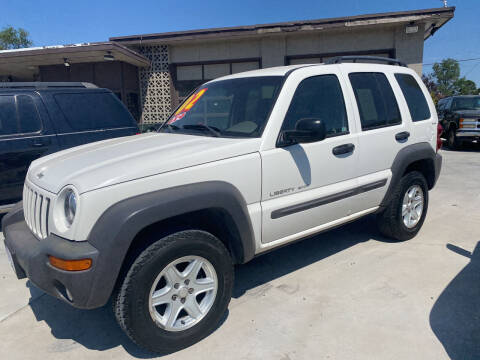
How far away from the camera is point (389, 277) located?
3395 millimetres

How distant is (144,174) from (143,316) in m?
0.87

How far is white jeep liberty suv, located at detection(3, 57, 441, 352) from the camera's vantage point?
2121 millimetres

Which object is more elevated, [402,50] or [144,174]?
[402,50]

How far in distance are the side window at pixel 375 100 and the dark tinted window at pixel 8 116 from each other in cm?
424

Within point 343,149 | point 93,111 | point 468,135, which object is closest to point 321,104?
point 343,149

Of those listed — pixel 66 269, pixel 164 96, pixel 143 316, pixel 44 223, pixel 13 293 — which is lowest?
pixel 13 293

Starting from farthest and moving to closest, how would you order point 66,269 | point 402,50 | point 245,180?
point 402,50 → point 245,180 → point 66,269

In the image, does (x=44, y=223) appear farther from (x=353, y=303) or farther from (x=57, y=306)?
(x=353, y=303)

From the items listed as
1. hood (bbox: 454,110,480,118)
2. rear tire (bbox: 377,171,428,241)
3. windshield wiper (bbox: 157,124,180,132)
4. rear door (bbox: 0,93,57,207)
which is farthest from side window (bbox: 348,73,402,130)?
hood (bbox: 454,110,480,118)

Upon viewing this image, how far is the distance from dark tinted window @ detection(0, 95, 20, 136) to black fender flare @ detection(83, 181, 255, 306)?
11.7ft

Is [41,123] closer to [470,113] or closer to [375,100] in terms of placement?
[375,100]

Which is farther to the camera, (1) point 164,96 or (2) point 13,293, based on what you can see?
(1) point 164,96

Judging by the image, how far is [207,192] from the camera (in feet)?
7.81

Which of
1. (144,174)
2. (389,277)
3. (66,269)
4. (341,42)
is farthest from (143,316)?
(341,42)
